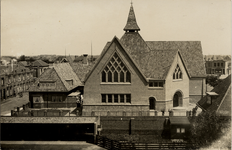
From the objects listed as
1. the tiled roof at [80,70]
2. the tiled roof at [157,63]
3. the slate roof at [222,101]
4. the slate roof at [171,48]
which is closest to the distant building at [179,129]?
the slate roof at [222,101]

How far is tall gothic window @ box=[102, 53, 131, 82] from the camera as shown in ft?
136

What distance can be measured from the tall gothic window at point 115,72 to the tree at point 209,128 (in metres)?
14.8

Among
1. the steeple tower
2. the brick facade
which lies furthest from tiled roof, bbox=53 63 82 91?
the steeple tower

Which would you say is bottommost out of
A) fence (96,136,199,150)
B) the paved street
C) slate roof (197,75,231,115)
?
fence (96,136,199,150)

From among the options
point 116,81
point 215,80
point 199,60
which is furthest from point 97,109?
point 215,80

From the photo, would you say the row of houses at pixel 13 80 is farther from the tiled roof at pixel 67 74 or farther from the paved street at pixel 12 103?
the tiled roof at pixel 67 74

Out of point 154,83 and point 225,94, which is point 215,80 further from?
point 225,94

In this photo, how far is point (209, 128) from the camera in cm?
3058

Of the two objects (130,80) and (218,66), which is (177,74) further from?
(218,66)

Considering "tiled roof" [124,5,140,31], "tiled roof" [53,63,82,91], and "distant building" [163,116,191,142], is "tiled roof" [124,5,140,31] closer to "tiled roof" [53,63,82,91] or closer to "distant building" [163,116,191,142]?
"tiled roof" [53,63,82,91]

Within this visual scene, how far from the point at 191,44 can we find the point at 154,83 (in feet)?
53.2

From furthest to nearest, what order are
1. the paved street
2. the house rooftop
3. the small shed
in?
the paved street < the house rooftop < the small shed

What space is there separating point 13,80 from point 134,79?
139 feet

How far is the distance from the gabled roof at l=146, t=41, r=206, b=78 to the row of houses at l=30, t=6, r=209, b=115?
6.56m
